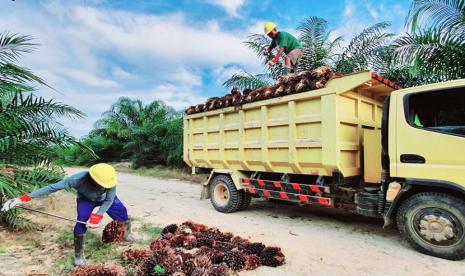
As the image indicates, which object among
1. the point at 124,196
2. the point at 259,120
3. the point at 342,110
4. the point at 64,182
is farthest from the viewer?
the point at 124,196

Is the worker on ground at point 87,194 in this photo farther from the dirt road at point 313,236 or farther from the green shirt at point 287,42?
the green shirt at point 287,42

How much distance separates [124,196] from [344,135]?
237 inches

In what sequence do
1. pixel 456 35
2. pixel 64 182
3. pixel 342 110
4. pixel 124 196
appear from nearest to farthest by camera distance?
1. pixel 64 182
2. pixel 342 110
3. pixel 456 35
4. pixel 124 196

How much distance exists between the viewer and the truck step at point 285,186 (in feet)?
16.0

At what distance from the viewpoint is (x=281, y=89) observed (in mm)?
5211

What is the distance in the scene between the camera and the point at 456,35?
6.11m

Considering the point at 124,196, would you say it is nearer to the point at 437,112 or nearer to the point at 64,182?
the point at 64,182

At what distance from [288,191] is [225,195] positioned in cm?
161

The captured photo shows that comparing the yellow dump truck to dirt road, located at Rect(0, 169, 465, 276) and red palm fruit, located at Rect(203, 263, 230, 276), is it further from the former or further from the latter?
red palm fruit, located at Rect(203, 263, 230, 276)

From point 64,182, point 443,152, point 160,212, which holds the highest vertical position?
point 443,152

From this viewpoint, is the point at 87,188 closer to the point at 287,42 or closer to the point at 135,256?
the point at 135,256

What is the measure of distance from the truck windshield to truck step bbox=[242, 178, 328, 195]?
5.24 feet

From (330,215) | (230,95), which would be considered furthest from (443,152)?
(230,95)

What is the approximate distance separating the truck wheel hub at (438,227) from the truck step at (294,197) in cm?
125
